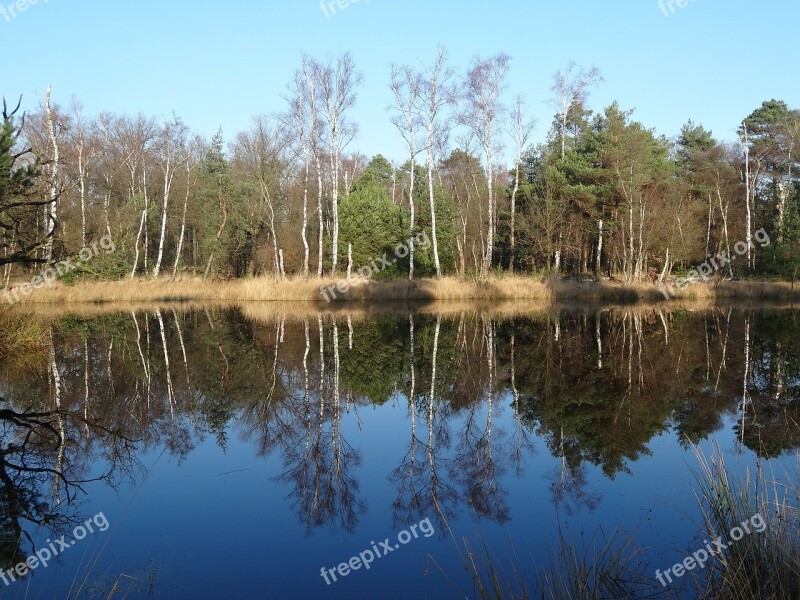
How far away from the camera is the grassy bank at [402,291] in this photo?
2706 cm

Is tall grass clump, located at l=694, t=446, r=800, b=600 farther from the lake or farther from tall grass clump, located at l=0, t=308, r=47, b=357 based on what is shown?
tall grass clump, located at l=0, t=308, r=47, b=357

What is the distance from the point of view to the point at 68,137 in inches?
1346

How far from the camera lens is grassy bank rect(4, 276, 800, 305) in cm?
2706

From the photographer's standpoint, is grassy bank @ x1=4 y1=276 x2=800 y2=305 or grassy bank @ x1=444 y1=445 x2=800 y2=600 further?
grassy bank @ x1=4 y1=276 x2=800 y2=305

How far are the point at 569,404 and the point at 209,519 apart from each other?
18.0ft

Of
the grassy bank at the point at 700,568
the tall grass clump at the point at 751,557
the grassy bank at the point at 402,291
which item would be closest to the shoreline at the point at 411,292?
the grassy bank at the point at 402,291

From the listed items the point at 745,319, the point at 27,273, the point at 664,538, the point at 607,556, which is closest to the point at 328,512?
the point at 607,556

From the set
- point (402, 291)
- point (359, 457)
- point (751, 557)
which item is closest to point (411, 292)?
point (402, 291)

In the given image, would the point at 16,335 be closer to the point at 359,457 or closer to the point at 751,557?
the point at 359,457

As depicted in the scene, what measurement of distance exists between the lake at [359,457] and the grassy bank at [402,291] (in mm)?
12627

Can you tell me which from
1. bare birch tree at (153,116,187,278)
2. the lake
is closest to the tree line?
bare birch tree at (153,116,187,278)

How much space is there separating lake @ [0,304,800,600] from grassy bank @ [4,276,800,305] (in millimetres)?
12627

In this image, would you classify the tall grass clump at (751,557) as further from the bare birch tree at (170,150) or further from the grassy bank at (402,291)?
the bare birch tree at (170,150)

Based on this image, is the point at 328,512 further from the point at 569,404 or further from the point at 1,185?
the point at 1,185
